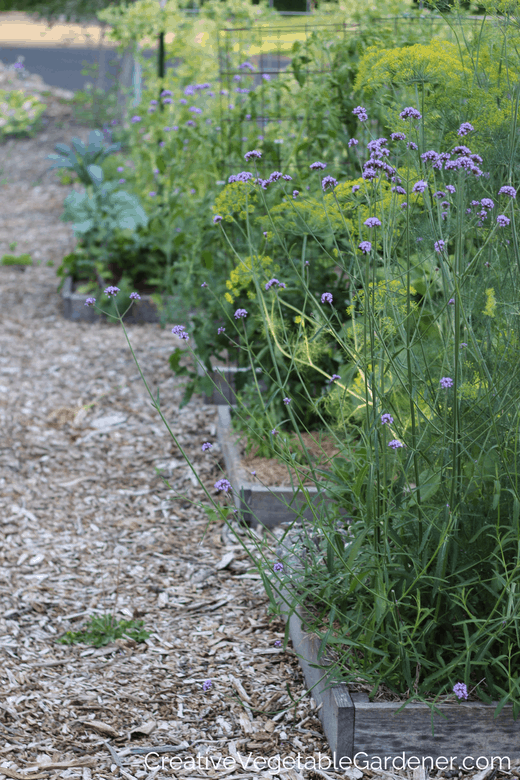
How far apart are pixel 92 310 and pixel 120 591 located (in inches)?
124

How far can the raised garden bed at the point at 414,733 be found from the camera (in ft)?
6.26

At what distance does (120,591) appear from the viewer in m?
2.87

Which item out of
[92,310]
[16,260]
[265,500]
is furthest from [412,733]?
[16,260]

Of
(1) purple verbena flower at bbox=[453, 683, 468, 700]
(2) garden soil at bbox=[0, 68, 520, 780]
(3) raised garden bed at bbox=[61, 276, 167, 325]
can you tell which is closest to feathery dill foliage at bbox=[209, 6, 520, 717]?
(1) purple verbena flower at bbox=[453, 683, 468, 700]

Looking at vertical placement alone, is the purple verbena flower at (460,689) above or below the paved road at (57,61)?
below

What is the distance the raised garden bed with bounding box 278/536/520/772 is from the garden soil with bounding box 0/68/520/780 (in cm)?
7

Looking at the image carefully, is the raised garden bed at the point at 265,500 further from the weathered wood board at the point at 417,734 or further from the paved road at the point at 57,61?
the paved road at the point at 57,61

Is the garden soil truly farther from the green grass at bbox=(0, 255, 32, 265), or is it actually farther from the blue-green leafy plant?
the green grass at bbox=(0, 255, 32, 265)

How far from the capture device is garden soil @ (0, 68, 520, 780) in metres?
2.09

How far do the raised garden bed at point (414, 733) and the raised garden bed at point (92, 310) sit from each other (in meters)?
3.87

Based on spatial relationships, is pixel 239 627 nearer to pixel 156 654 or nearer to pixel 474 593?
pixel 156 654

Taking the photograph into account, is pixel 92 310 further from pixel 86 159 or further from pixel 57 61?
pixel 57 61

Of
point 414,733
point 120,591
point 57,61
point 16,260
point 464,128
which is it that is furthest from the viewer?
point 57,61

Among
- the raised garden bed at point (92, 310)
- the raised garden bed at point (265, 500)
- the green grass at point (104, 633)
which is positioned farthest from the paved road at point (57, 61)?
the green grass at point (104, 633)
